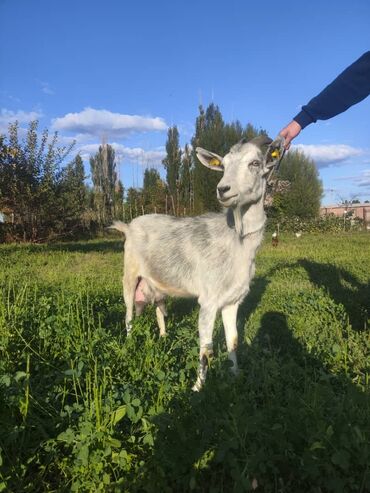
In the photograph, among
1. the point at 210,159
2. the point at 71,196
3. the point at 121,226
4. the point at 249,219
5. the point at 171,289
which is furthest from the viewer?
the point at 71,196

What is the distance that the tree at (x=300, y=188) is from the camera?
1177 inches

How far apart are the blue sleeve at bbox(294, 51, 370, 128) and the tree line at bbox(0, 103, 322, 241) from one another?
25.9 feet

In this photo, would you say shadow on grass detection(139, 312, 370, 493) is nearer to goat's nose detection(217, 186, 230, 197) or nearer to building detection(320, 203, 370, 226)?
goat's nose detection(217, 186, 230, 197)

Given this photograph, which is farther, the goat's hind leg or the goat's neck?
the goat's hind leg

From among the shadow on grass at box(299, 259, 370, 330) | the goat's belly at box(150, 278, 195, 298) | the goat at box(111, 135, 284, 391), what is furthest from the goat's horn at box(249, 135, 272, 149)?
the shadow on grass at box(299, 259, 370, 330)

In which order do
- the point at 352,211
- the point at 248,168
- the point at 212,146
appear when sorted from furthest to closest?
1. the point at 352,211
2. the point at 212,146
3. the point at 248,168

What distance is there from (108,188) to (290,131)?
107ft

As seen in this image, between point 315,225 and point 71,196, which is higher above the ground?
point 71,196

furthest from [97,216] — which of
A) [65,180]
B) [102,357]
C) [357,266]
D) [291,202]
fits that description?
[102,357]

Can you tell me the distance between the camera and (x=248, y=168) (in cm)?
345

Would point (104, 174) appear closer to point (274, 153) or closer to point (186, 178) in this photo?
point (186, 178)

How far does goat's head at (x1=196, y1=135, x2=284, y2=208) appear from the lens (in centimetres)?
337

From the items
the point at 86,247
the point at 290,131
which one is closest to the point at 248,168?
the point at 290,131

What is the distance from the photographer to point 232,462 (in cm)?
183
